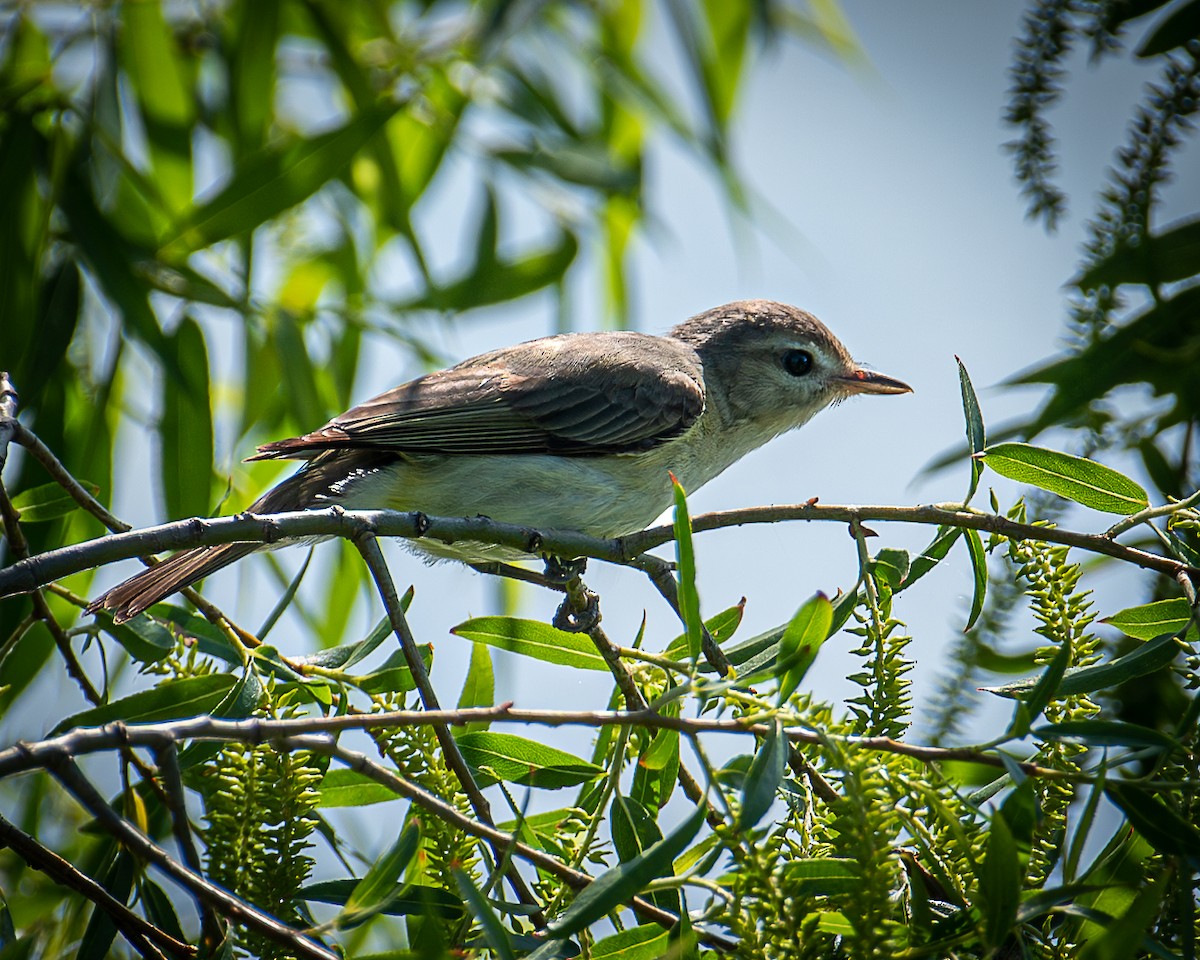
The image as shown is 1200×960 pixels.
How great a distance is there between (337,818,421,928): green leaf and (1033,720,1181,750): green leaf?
2.82ft

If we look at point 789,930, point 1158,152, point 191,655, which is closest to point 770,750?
point 789,930

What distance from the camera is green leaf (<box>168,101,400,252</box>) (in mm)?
3062

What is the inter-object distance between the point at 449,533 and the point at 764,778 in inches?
32.7

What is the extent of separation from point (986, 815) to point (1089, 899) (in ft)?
2.21

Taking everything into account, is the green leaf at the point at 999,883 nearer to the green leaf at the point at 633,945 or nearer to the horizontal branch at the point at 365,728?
the horizontal branch at the point at 365,728

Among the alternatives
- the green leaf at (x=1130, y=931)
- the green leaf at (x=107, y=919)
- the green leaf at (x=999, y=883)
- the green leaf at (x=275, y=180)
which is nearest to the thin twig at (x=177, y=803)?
the green leaf at (x=107, y=919)

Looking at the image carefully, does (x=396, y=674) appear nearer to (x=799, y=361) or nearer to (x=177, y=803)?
(x=177, y=803)

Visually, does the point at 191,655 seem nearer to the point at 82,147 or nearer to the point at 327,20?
the point at 82,147

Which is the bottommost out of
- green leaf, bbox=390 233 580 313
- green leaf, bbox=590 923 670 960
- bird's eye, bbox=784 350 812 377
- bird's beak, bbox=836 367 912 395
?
green leaf, bbox=590 923 670 960

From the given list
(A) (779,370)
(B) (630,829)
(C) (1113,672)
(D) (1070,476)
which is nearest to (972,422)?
(D) (1070,476)

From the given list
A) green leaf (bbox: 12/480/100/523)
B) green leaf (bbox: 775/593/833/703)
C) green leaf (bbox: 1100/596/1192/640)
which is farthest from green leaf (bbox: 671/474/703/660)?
green leaf (bbox: 12/480/100/523)

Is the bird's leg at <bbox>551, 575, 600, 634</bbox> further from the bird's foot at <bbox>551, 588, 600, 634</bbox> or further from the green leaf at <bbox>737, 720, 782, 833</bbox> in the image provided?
the green leaf at <bbox>737, 720, 782, 833</bbox>

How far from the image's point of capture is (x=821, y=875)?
1.54m

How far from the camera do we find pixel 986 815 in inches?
56.1
